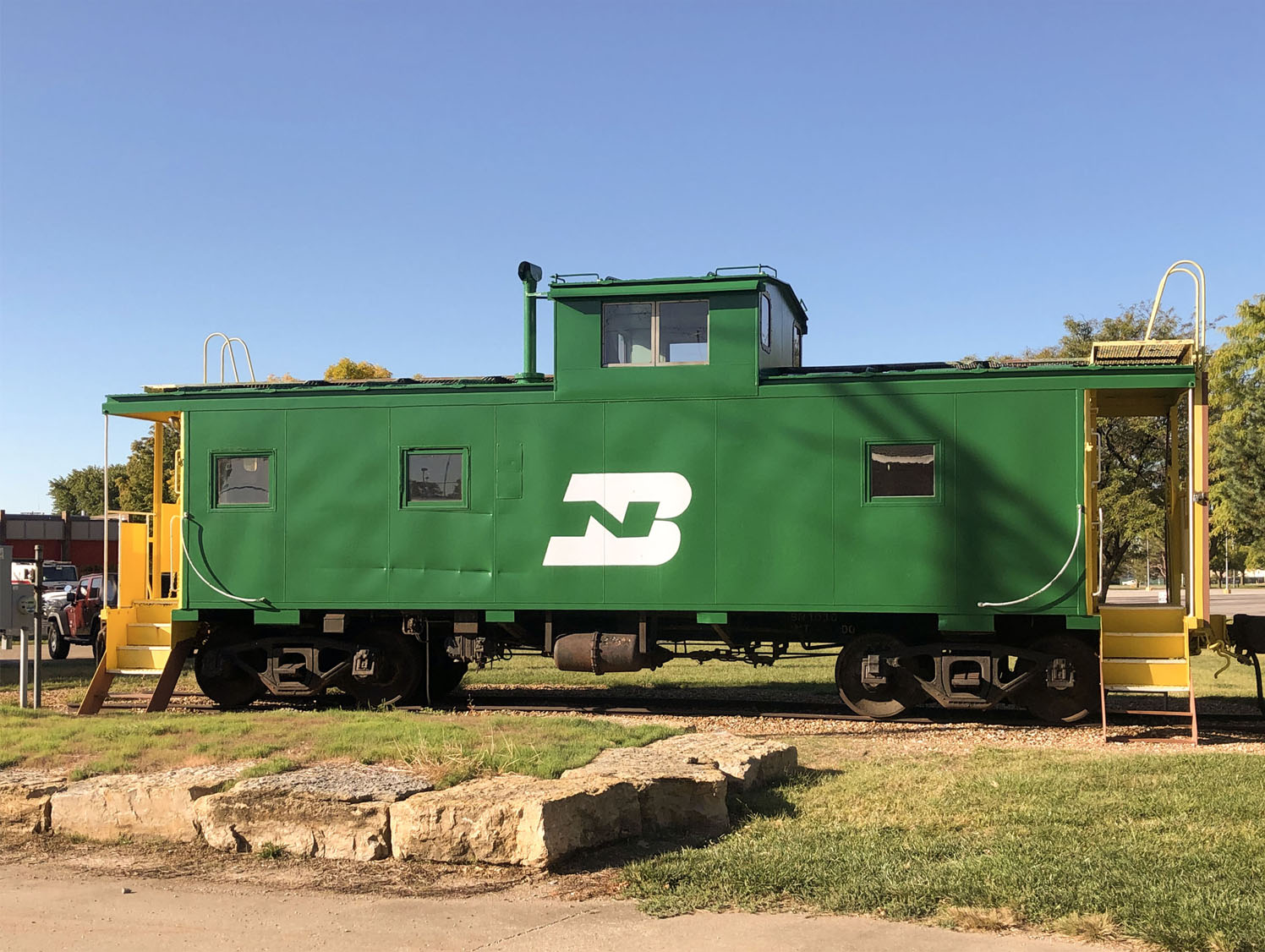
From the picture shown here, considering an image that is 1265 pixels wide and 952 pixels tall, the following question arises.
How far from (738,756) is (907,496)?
475cm

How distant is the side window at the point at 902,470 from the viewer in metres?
12.1

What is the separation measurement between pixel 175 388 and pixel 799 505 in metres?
7.54

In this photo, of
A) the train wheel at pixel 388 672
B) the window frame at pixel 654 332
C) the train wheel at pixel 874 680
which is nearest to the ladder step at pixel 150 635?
the train wheel at pixel 388 672

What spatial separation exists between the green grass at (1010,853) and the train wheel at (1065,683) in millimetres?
3154

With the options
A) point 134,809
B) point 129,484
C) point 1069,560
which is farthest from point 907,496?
point 129,484

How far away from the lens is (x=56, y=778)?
7.58 metres

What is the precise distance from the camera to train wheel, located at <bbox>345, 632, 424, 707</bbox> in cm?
1346

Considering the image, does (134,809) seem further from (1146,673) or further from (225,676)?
(1146,673)

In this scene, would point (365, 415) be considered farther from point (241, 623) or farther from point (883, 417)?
point (883, 417)

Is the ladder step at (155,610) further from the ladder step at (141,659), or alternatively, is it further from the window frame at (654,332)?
→ the window frame at (654,332)

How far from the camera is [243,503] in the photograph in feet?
44.6

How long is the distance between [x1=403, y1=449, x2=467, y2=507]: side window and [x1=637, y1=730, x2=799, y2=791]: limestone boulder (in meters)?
4.75

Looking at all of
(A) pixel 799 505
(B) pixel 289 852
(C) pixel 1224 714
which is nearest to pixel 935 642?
(A) pixel 799 505

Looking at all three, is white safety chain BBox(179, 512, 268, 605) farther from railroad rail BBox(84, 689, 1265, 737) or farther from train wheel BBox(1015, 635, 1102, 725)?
train wheel BBox(1015, 635, 1102, 725)
